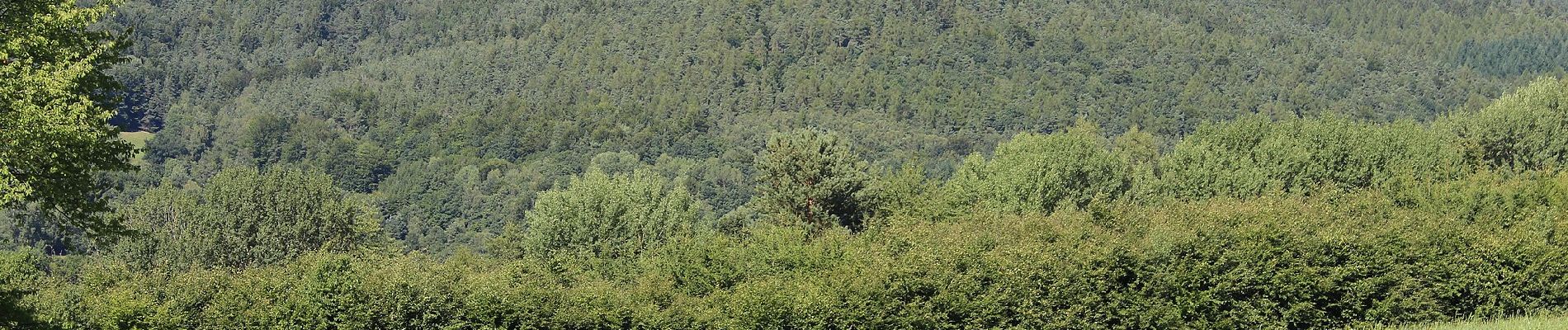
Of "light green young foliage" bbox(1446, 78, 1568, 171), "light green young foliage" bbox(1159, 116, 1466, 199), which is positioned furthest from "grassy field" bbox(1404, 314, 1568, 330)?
"light green young foliage" bbox(1446, 78, 1568, 171)

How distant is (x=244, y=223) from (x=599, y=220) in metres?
32.4

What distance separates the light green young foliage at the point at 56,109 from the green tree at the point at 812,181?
50.2 m

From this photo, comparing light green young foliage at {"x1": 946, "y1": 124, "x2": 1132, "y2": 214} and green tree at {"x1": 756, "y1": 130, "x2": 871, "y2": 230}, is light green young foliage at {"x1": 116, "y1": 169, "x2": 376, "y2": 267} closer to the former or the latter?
green tree at {"x1": 756, "y1": 130, "x2": 871, "y2": 230}

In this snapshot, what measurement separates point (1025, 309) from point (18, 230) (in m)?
141

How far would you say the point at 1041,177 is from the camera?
71375 mm

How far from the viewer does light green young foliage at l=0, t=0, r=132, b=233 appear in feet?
79.2

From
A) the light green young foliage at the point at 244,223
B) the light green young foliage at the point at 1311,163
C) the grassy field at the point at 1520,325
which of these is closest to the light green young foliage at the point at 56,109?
the grassy field at the point at 1520,325

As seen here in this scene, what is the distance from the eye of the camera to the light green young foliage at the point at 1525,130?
3012 inches

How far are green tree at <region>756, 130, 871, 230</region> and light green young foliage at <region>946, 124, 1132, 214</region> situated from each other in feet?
19.3

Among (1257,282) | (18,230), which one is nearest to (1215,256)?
(1257,282)

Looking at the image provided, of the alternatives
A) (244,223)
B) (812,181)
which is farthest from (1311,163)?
(244,223)

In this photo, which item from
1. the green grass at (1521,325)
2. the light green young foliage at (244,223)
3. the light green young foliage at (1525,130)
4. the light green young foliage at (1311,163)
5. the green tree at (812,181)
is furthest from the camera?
the light green young foliage at (244,223)

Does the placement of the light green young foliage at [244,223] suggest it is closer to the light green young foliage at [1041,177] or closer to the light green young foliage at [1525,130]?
the light green young foliage at [1041,177]

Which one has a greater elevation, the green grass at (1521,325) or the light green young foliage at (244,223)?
the green grass at (1521,325)
